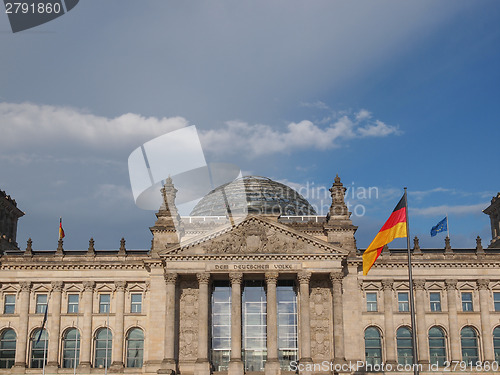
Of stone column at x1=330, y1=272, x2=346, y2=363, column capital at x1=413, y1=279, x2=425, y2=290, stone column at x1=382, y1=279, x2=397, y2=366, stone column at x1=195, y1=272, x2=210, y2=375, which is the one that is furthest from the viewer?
column capital at x1=413, y1=279, x2=425, y2=290

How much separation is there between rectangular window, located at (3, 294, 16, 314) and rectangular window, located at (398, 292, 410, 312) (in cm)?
4450

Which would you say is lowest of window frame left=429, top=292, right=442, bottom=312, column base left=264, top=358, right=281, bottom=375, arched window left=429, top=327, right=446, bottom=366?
column base left=264, top=358, right=281, bottom=375

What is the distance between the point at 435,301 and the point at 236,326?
78.0 ft

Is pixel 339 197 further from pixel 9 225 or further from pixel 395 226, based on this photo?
pixel 9 225

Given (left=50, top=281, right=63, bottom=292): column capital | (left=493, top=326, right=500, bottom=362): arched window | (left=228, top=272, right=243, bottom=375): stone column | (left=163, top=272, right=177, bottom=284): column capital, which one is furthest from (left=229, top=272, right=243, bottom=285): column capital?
(left=493, top=326, right=500, bottom=362): arched window

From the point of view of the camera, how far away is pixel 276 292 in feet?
243

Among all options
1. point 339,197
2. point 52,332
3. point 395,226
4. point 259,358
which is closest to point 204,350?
point 259,358

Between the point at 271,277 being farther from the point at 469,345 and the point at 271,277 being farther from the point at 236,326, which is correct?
the point at 469,345

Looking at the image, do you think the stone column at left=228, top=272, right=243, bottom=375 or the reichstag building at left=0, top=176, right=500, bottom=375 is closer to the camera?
the stone column at left=228, top=272, right=243, bottom=375

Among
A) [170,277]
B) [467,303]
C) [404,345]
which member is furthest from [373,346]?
[170,277]

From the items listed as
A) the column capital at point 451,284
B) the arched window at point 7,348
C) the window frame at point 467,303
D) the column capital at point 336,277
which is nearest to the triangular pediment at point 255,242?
the column capital at point 336,277

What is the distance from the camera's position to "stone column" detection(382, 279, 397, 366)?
241 ft

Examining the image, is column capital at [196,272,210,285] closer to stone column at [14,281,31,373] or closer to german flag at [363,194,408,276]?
stone column at [14,281,31,373]

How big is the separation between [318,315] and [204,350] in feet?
44.5
